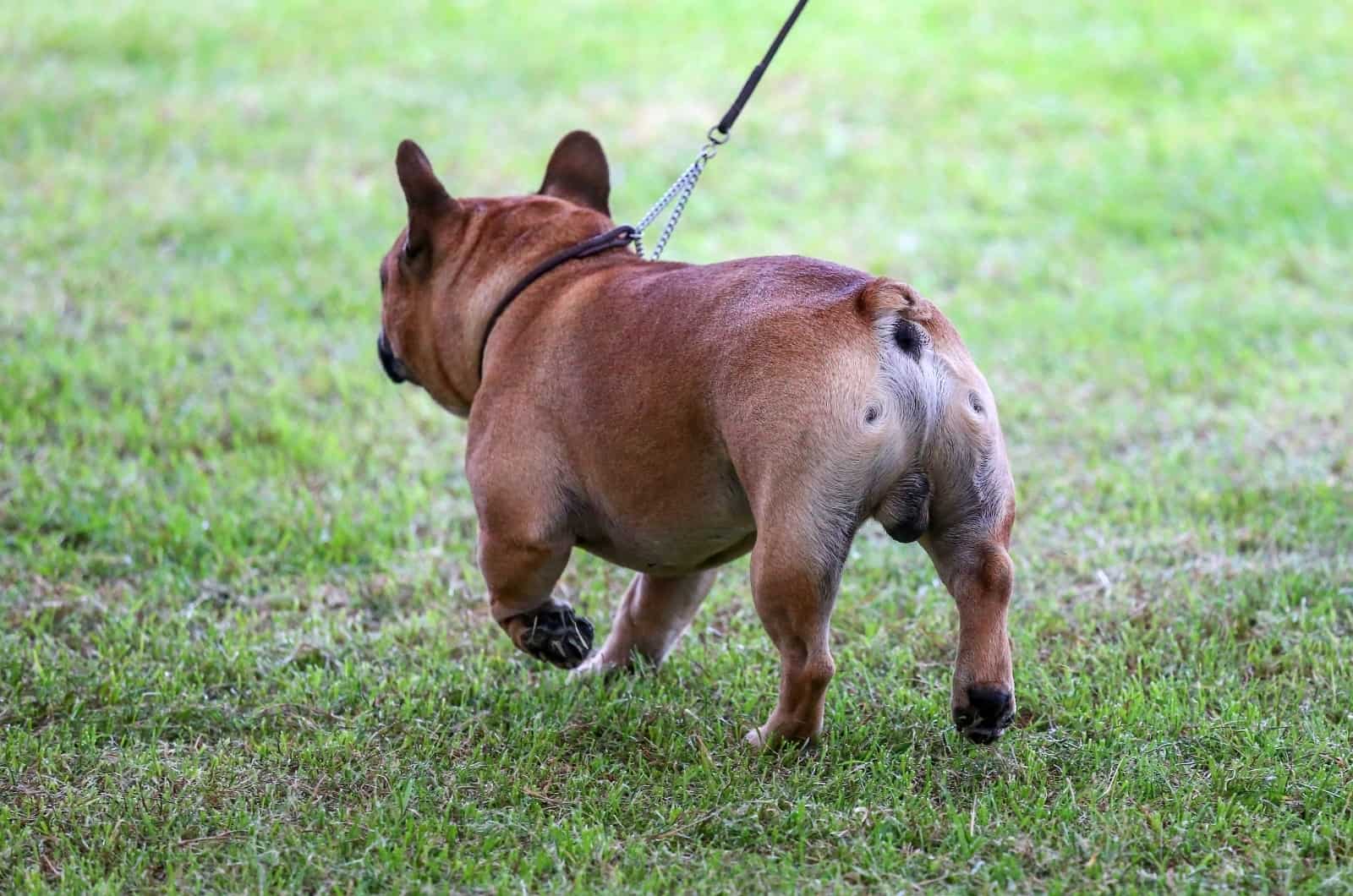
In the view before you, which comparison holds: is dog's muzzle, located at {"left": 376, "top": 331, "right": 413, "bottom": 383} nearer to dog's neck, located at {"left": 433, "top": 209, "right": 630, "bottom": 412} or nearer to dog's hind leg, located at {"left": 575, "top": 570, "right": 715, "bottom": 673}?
dog's neck, located at {"left": 433, "top": 209, "right": 630, "bottom": 412}

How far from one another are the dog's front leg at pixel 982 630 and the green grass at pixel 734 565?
0.71 feet

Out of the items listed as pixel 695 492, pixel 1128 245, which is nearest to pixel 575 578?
pixel 695 492

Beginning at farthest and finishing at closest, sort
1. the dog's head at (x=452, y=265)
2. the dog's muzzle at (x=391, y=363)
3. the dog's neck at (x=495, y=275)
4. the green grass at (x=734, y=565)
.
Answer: the dog's muzzle at (x=391, y=363) → the dog's head at (x=452, y=265) → the dog's neck at (x=495, y=275) → the green grass at (x=734, y=565)

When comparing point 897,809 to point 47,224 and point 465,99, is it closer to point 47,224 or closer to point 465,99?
point 47,224

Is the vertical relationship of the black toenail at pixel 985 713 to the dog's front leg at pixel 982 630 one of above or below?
below

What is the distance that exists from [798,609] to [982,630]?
0.46 metres

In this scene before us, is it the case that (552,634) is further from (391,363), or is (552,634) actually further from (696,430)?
(391,363)

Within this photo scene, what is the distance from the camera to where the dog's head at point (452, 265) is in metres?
4.61

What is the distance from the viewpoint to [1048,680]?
4441 mm

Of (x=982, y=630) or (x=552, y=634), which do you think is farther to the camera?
(x=552, y=634)

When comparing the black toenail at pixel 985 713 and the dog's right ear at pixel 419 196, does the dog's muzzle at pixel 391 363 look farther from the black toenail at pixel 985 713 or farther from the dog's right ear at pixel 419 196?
the black toenail at pixel 985 713

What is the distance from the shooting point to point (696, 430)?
151 inches

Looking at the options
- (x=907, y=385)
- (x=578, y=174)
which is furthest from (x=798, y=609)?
(x=578, y=174)

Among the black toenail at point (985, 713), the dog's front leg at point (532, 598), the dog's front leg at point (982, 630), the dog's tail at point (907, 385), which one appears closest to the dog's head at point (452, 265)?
the dog's front leg at point (532, 598)
